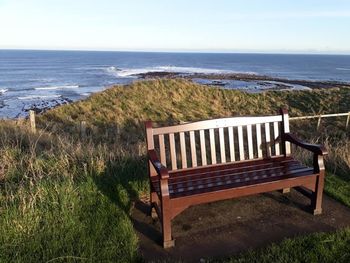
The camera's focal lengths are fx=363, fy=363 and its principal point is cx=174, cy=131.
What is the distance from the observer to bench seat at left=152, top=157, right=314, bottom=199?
3.80 metres

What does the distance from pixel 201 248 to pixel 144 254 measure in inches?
22.1

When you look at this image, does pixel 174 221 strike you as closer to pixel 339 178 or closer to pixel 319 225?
pixel 319 225

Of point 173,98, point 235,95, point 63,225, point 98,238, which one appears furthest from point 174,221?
point 235,95

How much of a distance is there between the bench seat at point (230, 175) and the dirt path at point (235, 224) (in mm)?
462

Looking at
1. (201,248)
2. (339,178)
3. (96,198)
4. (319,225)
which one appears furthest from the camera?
(339,178)

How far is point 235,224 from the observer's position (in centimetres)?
405

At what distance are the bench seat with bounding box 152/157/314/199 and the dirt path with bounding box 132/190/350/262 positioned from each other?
462mm

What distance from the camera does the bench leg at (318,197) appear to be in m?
4.18

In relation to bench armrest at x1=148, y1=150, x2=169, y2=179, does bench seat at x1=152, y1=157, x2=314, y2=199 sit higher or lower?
lower

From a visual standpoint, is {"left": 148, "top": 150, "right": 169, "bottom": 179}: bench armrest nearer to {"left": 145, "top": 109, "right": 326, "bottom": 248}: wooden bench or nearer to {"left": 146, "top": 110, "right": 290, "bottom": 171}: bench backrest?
{"left": 145, "top": 109, "right": 326, "bottom": 248}: wooden bench

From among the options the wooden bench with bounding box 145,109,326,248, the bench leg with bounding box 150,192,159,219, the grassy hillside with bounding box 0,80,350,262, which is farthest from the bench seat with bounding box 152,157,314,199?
the grassy hillside with bounding box 0,80,350,262

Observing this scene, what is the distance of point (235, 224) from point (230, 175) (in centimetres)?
55

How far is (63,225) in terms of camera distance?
3.61 metres

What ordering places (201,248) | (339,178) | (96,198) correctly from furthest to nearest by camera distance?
(339,178)
(96,198)
(201,248)
